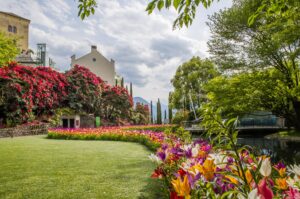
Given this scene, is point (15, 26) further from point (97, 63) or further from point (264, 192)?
point (264, 192)

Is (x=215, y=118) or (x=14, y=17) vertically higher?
(x=14, y=17)

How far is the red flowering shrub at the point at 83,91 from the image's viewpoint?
29.4 meters

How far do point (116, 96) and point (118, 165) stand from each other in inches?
1087

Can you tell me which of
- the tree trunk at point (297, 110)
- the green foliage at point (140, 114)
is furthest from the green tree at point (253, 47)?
the green foliage at point (140, 114)

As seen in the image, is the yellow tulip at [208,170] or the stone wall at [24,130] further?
the stone wall at [24,130]

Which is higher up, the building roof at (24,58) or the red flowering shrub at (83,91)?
the building roof at (24,58)

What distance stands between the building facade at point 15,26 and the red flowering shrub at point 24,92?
30499 mm

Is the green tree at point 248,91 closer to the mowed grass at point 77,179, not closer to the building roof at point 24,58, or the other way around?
the mowed grass at point 77,179

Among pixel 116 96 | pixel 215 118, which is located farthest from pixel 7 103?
pixel 215 118

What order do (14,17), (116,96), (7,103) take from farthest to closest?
1. (14,17)
2. (116,96)
3. (7,103)

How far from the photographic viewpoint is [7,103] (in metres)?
20.4

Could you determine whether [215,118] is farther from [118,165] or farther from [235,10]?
[235,10]

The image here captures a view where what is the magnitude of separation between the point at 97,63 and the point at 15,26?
21144 mm

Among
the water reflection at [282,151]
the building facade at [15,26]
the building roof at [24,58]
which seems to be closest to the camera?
the water reflection at [282,151]
